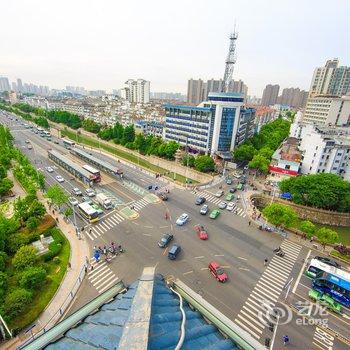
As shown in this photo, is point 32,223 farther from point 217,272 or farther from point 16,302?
point 217,272

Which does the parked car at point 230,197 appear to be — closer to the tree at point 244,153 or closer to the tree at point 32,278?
the tree at point 244,153

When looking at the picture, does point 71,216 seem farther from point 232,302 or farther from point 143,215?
point 232,302

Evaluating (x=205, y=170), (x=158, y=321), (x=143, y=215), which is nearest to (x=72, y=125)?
(x=205, y=170)

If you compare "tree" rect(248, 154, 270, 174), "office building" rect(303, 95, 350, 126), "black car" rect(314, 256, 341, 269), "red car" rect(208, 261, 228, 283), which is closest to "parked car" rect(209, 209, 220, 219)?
"red car" rect(208, 261, 228, 283)

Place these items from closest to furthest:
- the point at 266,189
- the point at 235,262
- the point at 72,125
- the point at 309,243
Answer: the point at 235,262, the point at 309,243, the point at 266,189, the point at 72,125

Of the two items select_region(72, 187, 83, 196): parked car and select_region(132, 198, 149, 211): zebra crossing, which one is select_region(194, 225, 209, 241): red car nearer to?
select_region(132, 198, 149, 211): zebra crossing

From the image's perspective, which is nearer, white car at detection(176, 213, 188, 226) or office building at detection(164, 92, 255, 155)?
white car at detection(176, 213, 188, 226)
